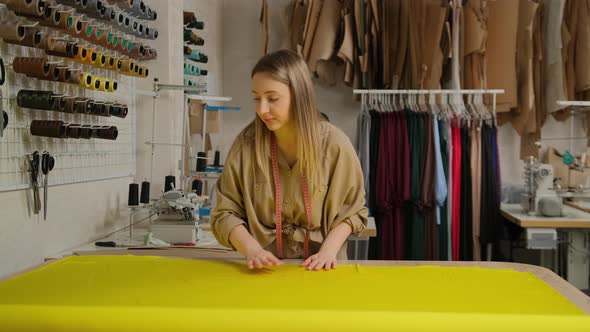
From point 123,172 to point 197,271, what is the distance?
155 centimetres

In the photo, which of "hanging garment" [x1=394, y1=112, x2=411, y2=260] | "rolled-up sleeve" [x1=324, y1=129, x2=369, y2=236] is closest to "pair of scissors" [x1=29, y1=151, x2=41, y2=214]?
"rolled-up sleeve" [x1=324, y1=129, x2=369, y2=236]

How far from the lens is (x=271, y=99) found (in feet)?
5.59

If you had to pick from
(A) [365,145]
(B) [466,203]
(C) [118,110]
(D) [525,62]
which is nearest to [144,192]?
(C) [118,110]

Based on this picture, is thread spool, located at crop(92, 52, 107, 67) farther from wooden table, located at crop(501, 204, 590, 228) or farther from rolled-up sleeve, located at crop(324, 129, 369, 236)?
wooden table, located at crop(501, 204, 590, 228)

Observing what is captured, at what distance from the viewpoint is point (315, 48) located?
464 centimetres

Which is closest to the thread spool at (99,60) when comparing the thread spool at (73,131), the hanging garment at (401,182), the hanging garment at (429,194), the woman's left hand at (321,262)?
the thread spool at (73,131)

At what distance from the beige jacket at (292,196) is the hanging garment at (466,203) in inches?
95.4

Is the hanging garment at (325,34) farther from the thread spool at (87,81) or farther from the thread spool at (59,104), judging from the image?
the thread spool at (59,104)

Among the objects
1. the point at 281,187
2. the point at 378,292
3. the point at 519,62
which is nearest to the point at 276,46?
the point at 519,62

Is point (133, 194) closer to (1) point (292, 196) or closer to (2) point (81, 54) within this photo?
(2) point (81, 54)

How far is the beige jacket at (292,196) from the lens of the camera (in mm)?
1803

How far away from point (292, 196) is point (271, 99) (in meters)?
0.29

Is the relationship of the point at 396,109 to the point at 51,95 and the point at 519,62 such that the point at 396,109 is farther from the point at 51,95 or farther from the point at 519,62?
the point at 51,95

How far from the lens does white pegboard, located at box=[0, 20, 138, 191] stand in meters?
2.04
